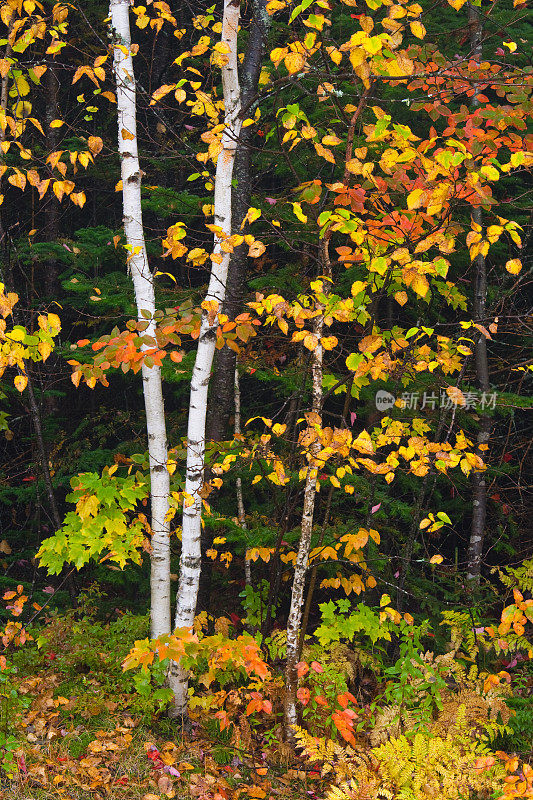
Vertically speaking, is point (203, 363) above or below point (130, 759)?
above

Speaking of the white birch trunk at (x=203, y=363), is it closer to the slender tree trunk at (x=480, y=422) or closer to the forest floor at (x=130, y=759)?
the forest floor at (x=130, y=759)

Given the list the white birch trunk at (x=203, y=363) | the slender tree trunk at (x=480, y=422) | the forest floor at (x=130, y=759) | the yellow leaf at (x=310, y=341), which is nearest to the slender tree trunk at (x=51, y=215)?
the white birch trunk at (x=203, y=363)

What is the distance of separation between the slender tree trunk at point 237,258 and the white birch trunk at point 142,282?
0.63 m

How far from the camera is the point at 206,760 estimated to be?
398 centimetres

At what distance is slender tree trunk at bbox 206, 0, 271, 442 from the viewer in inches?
187

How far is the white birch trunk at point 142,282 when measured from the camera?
4.11 metres

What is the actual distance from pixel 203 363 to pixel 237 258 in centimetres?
136

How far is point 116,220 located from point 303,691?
6.71m

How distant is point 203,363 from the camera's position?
161 inches

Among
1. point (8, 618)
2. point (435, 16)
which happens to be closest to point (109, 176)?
point (435, 16)

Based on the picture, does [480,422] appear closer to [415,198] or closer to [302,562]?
[302,562]

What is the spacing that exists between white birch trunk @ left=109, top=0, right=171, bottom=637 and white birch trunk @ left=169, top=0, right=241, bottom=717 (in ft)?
1.11

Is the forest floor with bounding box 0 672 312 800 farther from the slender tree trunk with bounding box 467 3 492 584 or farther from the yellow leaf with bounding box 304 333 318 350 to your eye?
the yellow leaf with bounding box 304 333 318 350

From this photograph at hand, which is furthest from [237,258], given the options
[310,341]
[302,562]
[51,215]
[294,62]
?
[51,215]
